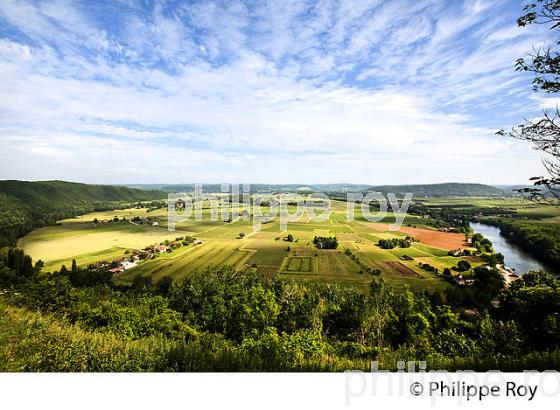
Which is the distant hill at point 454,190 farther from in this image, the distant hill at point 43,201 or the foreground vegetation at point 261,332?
the foreground vegetation at point 261,332

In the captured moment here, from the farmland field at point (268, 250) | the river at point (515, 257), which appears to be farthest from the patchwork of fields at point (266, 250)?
the river at point (515, 257)

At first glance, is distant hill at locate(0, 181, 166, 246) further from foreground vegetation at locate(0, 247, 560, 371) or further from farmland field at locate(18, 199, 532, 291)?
foreground vegetation at locate(0, 247, 560, 371)

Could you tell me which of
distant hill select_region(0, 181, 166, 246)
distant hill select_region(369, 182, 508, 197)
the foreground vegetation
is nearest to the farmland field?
distant hill select_region(0, 181, 166, 246)

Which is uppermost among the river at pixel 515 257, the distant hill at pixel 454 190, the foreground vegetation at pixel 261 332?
the distant hill at pixel 454 190
